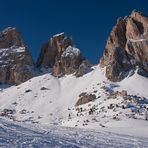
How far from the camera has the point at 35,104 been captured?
172 meters

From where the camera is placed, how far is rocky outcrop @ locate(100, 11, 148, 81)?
570ft

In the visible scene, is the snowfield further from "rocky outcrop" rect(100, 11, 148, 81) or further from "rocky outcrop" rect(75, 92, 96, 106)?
"rocky outcrop" rect(100, 11, 148, 81)

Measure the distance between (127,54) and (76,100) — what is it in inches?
1413

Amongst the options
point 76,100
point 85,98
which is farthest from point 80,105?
point 76,100

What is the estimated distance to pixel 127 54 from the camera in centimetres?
18400

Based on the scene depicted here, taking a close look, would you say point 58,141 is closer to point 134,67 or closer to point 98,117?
point 98,117

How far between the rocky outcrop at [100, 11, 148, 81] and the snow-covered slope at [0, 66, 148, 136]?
4828mm

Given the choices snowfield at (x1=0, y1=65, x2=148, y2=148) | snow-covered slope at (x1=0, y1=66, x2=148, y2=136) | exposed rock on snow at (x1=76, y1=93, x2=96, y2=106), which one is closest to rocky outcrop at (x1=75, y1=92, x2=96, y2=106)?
exposed rock on snow at (x1=76, y1=93, x2=96, y2=106)

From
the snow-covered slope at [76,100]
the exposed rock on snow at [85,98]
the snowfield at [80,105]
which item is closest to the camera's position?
the snowfield at [80,105]

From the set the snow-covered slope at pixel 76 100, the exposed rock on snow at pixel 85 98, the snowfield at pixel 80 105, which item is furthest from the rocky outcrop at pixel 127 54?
the exposed rock on snow at pixel 85 98

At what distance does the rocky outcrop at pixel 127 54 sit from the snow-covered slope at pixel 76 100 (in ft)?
15.8

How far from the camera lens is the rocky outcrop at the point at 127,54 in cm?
17362

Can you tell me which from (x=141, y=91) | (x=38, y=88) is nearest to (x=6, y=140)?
(x=141, y=91)

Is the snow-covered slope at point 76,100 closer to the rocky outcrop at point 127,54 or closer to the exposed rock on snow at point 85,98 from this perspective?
the exposed rock on snow at point 85,98
